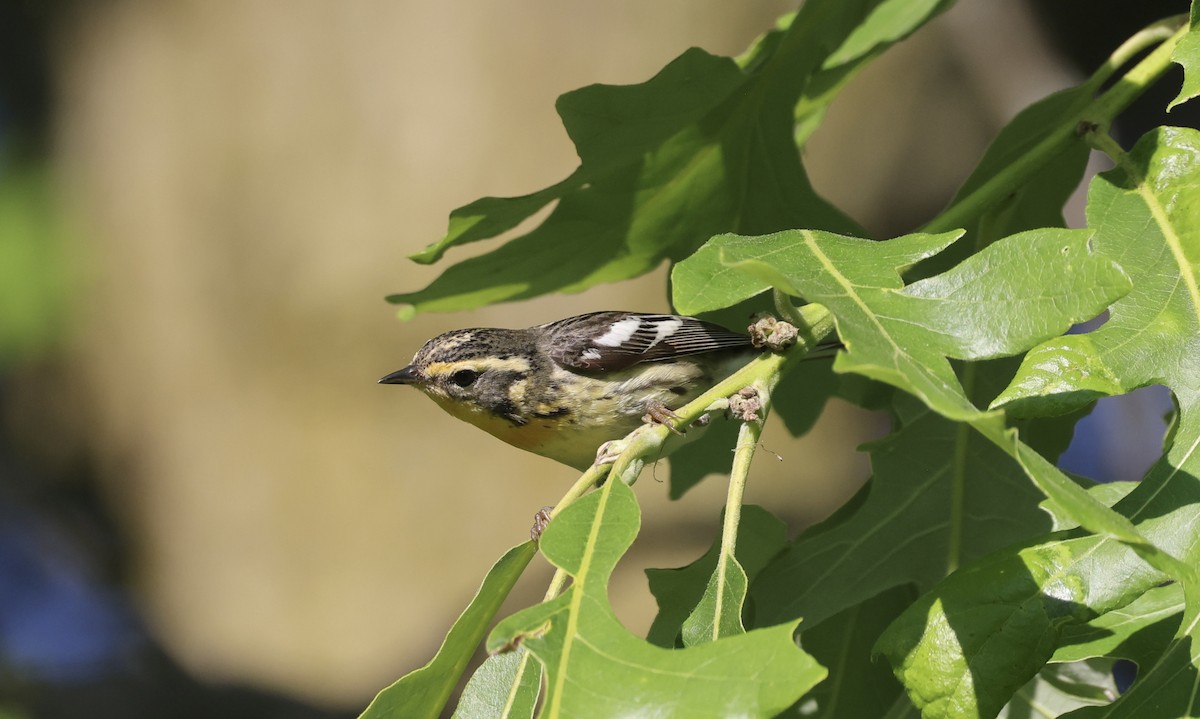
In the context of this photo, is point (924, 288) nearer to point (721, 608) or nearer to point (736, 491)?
point (736, 491)

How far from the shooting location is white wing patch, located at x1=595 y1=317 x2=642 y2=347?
303 centimetres

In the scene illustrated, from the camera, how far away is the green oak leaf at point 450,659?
164 centimetres

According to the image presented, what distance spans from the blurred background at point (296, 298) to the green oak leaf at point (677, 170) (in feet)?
10.5

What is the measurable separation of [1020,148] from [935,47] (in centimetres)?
435

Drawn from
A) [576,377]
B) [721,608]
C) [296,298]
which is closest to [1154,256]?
[721,608]

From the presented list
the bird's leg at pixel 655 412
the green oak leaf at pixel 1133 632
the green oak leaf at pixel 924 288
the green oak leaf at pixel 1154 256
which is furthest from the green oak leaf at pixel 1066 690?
the green oak leaf at pixel 924 288

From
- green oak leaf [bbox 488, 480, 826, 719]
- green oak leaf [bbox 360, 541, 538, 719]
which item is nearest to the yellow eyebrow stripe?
green oak leaf [bbox 360, 541, 538, 719]

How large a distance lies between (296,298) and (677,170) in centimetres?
512

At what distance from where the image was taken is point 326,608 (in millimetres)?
7242

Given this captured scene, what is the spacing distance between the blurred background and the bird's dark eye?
2726 mm

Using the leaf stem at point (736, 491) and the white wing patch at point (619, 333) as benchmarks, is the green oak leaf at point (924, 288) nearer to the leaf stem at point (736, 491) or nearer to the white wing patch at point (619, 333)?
the leaf stem at point (736, 491)

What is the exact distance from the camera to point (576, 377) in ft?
9.89

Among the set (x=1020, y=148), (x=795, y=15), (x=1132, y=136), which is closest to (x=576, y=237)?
(x=795, y=15)

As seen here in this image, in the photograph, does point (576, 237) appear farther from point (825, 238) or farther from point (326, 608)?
point (326, 608)
